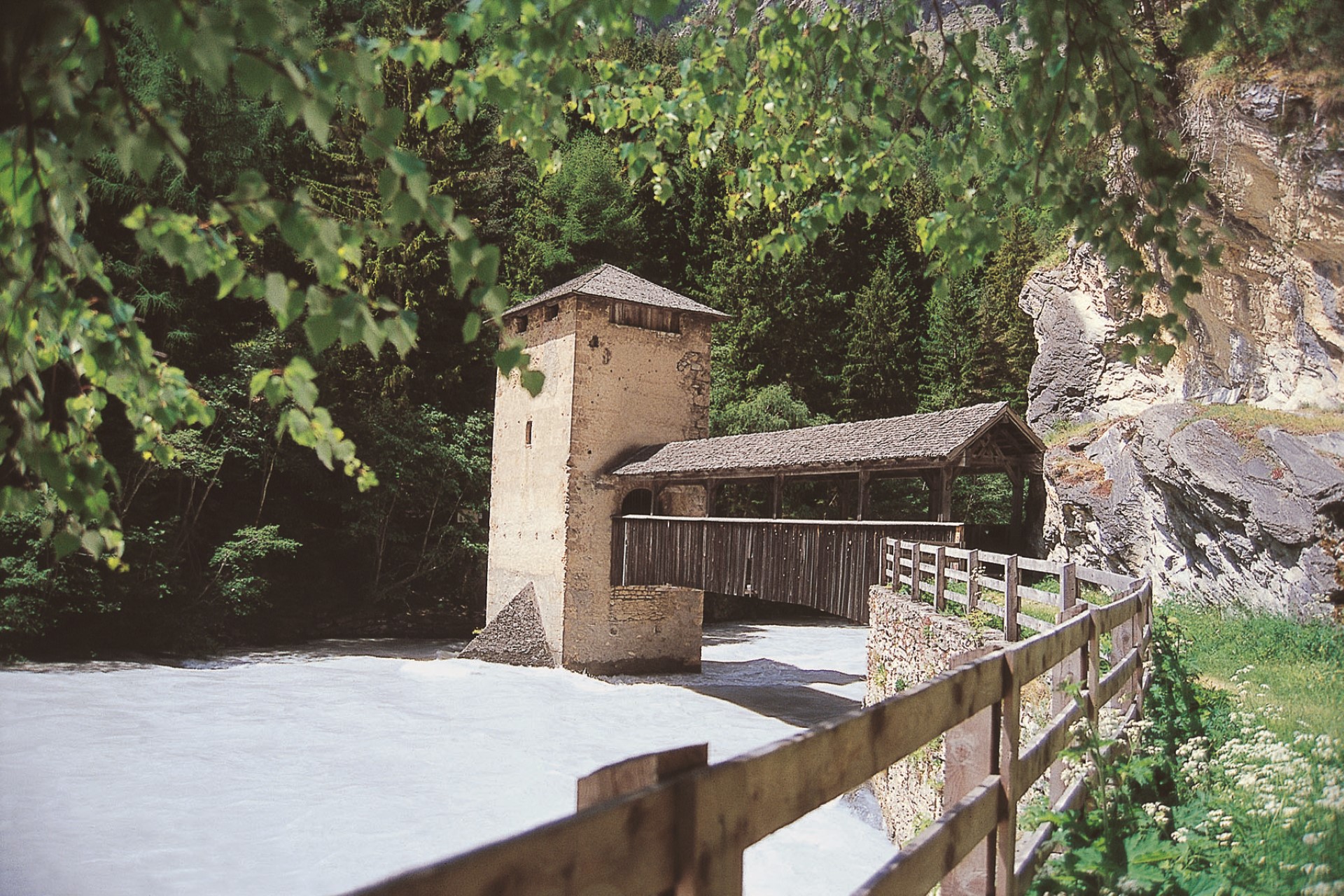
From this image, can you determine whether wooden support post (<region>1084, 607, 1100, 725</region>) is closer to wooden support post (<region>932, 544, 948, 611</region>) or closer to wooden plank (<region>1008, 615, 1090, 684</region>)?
wooden plank (<region>1008, 615, 1090, 684</region>)

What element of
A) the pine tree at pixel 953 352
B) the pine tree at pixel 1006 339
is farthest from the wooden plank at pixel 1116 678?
the pine tree at pixel 953 352

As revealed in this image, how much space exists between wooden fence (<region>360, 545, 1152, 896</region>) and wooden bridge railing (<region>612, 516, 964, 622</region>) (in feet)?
29.2

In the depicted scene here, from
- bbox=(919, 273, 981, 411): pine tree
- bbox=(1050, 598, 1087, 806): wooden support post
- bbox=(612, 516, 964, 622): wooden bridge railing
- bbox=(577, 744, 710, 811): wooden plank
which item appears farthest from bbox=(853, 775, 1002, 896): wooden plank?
bbox=(919, 273, 981, 411): pine tree

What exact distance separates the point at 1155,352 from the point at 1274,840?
5.36 feet

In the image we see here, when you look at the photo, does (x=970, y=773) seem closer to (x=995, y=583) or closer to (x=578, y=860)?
(x=578, y=860)

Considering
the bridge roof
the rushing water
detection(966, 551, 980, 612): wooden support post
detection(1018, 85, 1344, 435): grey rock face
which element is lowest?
the rushing water

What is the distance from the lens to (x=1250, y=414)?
35.5ft

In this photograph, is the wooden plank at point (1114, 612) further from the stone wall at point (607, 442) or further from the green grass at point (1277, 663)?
the stone wall at point (607, 442)

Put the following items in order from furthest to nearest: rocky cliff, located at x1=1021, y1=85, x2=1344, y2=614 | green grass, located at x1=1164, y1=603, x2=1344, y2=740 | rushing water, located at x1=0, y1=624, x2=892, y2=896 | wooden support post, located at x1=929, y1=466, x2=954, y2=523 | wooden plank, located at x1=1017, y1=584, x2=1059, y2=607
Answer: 1. wooden support post, located at x1=929, y1=466, x2=954, y2=523
2. rushing water, located at x1=0, y1=624, x2=892, y2=896
3. rocky cliff, located at x1=1021, y1=85, x2=1344, y2=614
4. wooden plank, located at x1=1017, y1=584, x2=1059, y2=607
5. green grass, located at x1=1164, y1=603, x2=1344, y2=740

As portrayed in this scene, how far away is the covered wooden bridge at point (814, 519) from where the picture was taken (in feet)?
41.4

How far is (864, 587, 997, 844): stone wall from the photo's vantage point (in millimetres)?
7996

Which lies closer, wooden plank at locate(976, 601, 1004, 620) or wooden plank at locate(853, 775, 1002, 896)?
wooden plank at locate(853, 775, 1002, 896)

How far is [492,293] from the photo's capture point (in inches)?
65.2

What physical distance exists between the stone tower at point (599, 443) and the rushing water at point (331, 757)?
0.87 metres
